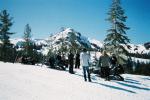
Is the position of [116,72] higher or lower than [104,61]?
lower

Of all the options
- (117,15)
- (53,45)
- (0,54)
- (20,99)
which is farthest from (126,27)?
(53,45)

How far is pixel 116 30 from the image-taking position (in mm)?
41062

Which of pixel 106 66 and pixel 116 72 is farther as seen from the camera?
pixel 116 72

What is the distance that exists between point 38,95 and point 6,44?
49923mm

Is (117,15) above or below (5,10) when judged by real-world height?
below

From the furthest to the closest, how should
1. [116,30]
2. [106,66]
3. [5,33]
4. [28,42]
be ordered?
[28,42], [5,33], [116,30], [106,66]

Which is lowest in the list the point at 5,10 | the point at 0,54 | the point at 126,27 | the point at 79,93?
the point at 79,93

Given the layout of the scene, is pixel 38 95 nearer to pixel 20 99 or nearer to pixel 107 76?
pixel 20 99

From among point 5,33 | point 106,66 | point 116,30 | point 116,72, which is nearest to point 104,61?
point 106,66

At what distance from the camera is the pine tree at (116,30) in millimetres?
40281

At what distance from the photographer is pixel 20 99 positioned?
951 centimetres

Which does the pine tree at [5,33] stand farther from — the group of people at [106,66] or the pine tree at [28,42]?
the group of people at [106,66]

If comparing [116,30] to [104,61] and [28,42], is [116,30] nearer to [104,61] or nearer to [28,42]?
[104,61]

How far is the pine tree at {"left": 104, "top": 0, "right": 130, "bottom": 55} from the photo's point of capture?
1586 inches
